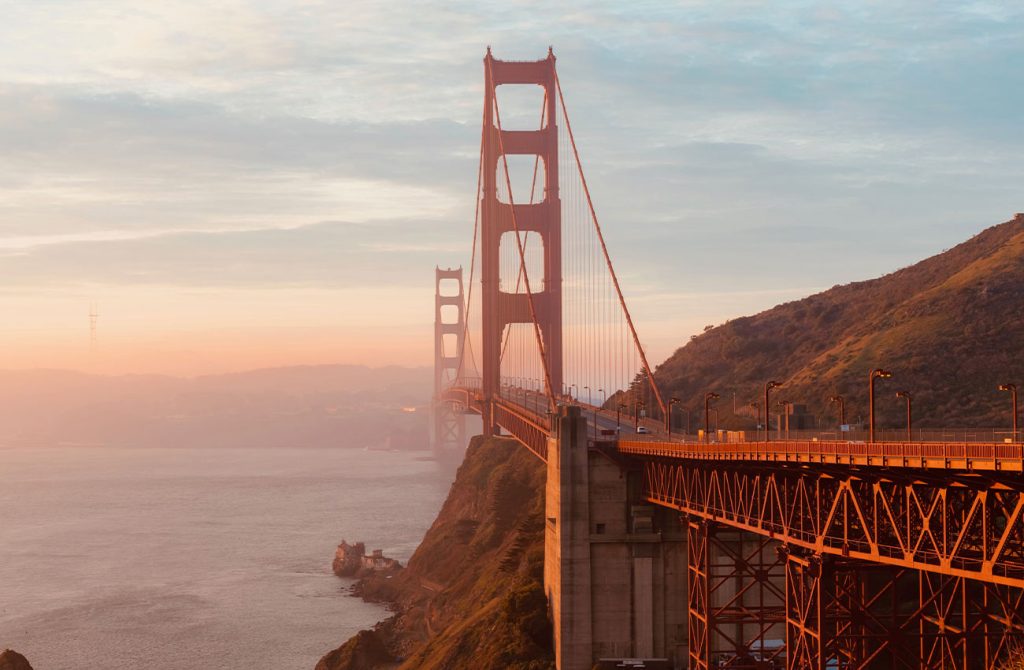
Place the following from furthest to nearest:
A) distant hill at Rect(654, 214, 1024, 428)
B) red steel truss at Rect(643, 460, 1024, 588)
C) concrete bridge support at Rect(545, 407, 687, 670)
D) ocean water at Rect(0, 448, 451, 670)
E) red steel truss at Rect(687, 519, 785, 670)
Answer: distant hill at Rect(654, 214, 1024, 428) < ocean water at Rect(0, 448, 451, 670) < concrete bridge support at Rect(545, 407, 687, 670) < red steel truss at Rect(687, 519, 785, 670) < red steel truss at Rect(643, 460, 1024, 588)

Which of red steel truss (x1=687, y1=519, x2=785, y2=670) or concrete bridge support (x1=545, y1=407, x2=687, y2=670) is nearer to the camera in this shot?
red steel truss (x1=687, y1=519, x2=785, y2=670)

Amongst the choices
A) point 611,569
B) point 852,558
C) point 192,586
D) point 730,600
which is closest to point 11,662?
point 611,569

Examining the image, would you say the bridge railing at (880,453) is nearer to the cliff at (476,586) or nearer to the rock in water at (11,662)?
the cliff at (476,586)

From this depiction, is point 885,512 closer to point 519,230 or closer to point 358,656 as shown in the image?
point 358,656

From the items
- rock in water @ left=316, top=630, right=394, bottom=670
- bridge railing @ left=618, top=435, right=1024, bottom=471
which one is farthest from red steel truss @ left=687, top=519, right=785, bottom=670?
rock in water @ left=316, top=630, right=394, bottom=670

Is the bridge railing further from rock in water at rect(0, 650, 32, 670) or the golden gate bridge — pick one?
rock in water at rect(0, 650, 32, 670)

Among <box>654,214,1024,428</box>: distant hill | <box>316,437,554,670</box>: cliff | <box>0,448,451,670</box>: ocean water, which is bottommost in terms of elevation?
<box>0,448,451,670</box>: ocean water

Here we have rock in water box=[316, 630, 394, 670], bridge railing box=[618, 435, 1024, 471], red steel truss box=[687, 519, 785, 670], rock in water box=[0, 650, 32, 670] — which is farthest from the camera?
rock in water box=[316, 630, 394, 670]

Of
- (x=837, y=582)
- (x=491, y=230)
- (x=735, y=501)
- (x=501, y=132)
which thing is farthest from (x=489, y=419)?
(x=837, y=582)

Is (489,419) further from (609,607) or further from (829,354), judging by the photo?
(609,607)
